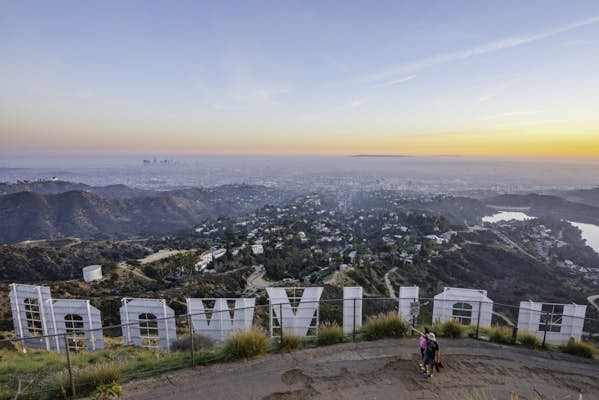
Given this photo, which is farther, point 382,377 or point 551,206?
point 551,206

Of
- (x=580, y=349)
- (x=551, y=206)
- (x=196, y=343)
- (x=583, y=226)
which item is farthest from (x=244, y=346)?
(x=551, y=206)

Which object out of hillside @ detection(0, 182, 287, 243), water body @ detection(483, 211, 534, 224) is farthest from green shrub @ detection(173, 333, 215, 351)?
water body @ detection(483, 211, 534, 224)

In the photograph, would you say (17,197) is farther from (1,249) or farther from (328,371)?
(328,371)

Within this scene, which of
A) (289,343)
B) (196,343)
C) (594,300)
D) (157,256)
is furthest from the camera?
(157,256)

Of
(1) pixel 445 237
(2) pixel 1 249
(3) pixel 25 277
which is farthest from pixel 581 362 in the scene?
(1) pixel 445 237

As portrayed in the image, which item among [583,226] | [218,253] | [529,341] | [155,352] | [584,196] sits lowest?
[583,226]

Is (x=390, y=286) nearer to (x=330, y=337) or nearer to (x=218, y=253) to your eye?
(x=218, y=253)

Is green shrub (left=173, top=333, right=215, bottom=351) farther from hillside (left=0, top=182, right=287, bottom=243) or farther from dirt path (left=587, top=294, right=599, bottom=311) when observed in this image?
hillside (left=0, top=182, right=287, bottom=243)
